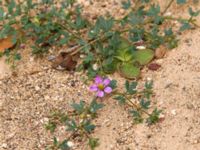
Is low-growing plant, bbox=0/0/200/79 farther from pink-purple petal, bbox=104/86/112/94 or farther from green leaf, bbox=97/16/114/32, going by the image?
pink-purple petal, bbox=104/86/112/94

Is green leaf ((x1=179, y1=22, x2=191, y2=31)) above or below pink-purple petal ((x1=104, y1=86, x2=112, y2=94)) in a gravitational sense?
above

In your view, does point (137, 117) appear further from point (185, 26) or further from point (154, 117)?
point (185, 26)

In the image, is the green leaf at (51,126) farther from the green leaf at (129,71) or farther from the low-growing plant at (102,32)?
the green leaf at (129,71)

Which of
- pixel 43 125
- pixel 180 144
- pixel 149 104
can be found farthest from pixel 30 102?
pixel 180 144

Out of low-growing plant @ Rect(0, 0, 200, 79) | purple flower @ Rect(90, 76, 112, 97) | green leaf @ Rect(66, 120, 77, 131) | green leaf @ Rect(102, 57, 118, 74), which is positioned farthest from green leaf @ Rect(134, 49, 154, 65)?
green leaf @ Rect(66, 120, 77, 131)

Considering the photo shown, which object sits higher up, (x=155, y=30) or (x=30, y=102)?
(x=155, y=30)

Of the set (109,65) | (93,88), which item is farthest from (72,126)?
(109,65)

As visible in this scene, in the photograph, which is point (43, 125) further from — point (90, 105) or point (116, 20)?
point (116, 20)
